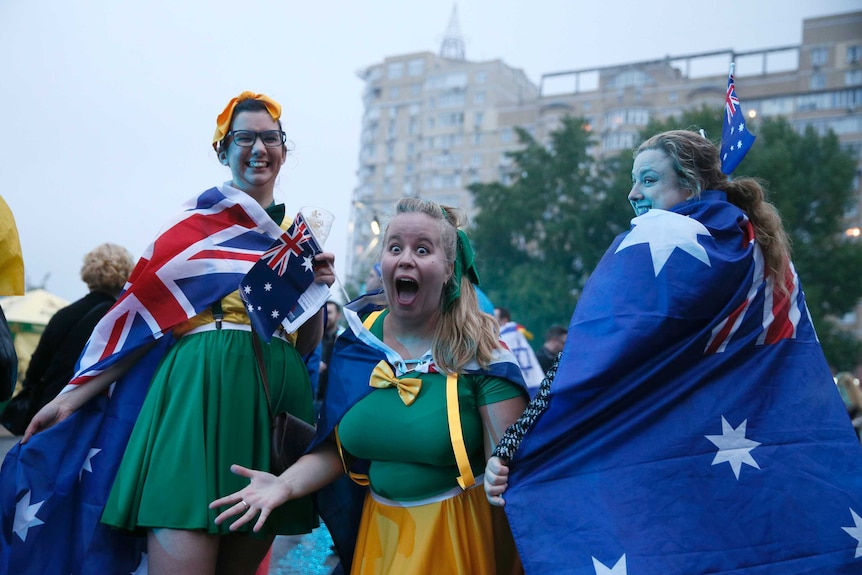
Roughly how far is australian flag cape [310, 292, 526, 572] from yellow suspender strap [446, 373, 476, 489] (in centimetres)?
10

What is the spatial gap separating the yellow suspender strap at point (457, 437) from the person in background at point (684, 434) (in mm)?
103

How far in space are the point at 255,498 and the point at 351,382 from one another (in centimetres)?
48

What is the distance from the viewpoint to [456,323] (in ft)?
9.69

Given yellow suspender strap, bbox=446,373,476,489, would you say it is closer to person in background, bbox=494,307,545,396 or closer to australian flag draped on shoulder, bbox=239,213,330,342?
australian flag draped on shoulder, bbox=239,213,330,342

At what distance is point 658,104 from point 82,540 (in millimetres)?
64738

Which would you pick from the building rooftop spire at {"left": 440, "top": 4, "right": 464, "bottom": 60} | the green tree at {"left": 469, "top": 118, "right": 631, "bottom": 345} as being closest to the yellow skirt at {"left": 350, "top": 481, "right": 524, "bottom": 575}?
the green tree at {"left": 469, "top": 118, "right": 631, "bottom": 345}

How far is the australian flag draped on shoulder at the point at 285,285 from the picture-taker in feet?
10.3

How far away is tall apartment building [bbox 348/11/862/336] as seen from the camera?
58.6m

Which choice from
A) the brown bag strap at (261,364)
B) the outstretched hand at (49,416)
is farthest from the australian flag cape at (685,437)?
the outstretched hand at (49,416)

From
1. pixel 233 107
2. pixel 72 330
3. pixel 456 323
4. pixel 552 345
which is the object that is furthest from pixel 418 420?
pixel 552 345

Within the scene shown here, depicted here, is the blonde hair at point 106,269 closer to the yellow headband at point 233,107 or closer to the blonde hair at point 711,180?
the yellow headband at point 233,107

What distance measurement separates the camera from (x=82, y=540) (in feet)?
10.6

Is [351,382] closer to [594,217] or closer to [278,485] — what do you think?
[278,485]

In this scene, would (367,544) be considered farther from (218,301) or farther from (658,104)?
(658,104)
